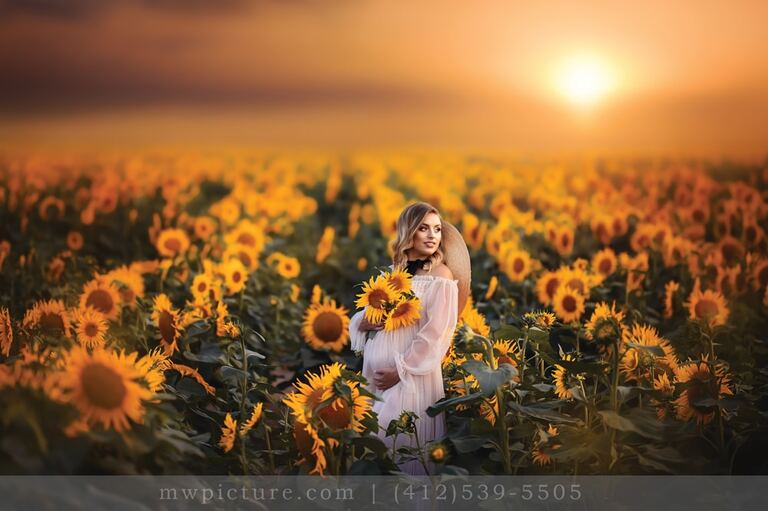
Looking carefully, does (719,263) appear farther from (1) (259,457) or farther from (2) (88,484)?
(2) (88,484)

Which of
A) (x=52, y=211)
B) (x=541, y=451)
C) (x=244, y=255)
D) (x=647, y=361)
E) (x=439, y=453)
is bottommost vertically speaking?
(x=541, y=451)

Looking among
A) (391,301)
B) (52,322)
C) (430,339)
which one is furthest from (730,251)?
(52,322)

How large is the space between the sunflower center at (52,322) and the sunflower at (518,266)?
155 inches

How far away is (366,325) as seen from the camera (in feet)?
13.7

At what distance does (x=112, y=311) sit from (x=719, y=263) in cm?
456

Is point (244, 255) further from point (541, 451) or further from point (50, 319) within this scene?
point (541, 451)

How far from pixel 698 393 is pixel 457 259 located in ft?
4.06

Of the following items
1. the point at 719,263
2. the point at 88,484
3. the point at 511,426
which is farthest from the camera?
the point at 719,263

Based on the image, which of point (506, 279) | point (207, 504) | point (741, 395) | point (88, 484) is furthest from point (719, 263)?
point (88, 484)

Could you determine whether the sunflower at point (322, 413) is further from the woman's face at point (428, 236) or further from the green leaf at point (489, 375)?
the woman's face at point (428, 236)

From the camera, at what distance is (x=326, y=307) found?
16.8ft

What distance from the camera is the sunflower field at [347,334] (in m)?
3.07

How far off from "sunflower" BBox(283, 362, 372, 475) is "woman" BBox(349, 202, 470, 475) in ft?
1.65

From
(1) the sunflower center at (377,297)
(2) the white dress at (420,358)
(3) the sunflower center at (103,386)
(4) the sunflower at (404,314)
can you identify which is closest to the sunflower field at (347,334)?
(3) the sunflower center at (103,386)
